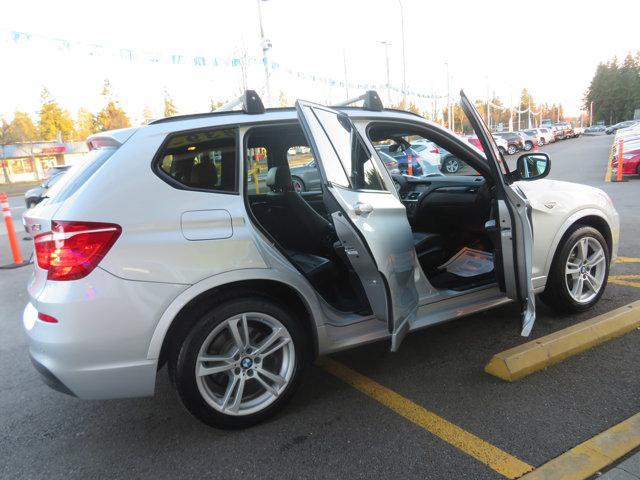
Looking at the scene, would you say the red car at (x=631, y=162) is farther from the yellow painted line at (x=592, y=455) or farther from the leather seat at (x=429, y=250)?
the yellow painted line at (x=592, y=455)

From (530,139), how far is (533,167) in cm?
3995

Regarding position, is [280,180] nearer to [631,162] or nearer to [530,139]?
[631,162]

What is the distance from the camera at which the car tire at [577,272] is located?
3.69m

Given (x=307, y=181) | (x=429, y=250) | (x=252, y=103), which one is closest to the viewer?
(x=252, y=103)

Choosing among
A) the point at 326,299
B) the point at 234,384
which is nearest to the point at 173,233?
the point at 234,384

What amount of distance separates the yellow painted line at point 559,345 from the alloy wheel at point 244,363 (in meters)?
1.38

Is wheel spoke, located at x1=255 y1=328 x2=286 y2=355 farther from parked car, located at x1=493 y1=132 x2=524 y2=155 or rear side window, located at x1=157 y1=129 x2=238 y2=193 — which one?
parked car, located at x1=493 y1=132 x2=524 y2=155

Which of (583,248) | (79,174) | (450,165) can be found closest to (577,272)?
(583,248)

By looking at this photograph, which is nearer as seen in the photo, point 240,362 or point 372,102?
point 240,362

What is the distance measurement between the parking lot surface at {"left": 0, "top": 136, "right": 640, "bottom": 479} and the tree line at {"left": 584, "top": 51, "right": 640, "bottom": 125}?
114 m

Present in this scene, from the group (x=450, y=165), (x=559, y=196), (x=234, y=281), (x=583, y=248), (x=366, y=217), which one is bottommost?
(x=450, y=165)

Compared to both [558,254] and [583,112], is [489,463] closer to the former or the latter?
[558,254]

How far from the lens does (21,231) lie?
454 inches

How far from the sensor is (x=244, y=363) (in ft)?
8.74
